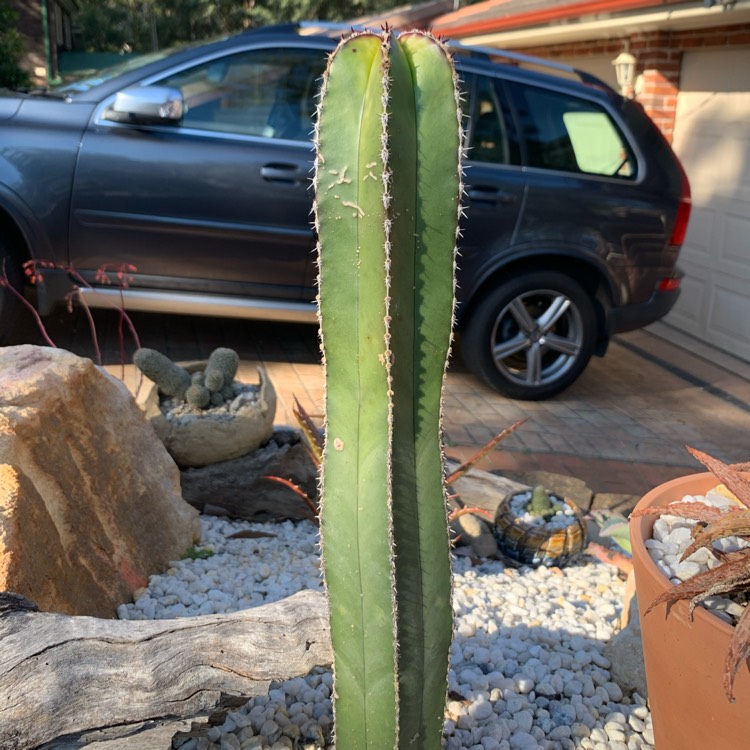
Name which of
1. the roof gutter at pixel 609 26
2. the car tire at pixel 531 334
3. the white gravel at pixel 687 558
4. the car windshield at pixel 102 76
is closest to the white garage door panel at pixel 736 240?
the roof gutter at pixel 609 26

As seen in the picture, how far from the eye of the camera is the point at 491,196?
6.18 m

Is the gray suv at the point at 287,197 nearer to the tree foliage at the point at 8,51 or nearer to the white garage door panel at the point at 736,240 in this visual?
the white garage door panel at the point at 736,240

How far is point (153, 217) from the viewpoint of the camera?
5.86m

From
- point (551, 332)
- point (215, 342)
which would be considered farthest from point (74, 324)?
point (551, 332)

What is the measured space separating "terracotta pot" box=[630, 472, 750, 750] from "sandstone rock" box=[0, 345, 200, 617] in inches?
63.5

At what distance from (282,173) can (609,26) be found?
13.8 ft

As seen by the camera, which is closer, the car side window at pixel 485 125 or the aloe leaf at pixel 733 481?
the aloe leaf at pixel 733 481

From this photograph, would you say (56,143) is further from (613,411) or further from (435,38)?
(435,38)

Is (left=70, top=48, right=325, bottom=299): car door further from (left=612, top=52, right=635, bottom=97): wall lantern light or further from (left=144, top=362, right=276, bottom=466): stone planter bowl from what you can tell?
(left=612, top=52, right=635, bottom=97): wall lantern light

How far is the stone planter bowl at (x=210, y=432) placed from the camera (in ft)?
12.5

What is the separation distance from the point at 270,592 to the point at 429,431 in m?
1.54

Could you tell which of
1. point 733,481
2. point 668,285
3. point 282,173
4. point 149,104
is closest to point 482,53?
point 282,173

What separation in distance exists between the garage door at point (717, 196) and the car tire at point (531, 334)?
2.21 m

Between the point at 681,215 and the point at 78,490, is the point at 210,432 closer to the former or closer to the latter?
the point at 78,490
